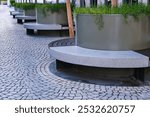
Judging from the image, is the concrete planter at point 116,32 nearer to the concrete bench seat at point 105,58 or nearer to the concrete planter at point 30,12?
the concrete bench seat at point 105,58

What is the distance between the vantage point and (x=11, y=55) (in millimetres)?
8703

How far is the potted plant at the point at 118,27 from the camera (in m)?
6.30

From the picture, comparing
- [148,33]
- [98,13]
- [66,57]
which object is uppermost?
[98,13]

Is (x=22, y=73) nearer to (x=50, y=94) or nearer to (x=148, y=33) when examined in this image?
(x=50, y=94)

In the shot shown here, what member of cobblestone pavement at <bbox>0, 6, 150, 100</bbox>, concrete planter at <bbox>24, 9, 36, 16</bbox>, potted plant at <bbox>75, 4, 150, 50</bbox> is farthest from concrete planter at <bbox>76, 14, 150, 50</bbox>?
concrete planter at <bbox>24, 9, 36, 16</bbox>

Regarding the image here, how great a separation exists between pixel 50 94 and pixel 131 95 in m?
1.41

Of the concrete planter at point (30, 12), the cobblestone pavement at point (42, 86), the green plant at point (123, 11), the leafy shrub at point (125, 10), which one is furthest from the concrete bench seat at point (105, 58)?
the concrete planter at point (30, 12)

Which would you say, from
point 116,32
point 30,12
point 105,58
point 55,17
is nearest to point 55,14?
point 55,17

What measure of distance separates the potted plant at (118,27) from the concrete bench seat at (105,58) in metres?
0.25

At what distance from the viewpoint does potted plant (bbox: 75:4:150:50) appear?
630cm

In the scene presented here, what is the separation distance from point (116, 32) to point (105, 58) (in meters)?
0.87

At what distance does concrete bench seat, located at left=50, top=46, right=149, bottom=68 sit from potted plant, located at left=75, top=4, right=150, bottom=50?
25 cm

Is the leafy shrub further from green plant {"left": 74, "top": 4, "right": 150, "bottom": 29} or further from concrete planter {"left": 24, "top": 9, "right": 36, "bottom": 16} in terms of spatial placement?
concrete planter {"left": 24, "top": 9, "right": 36, "bottom": 16}

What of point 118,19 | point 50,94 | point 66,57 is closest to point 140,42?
point 118,19
